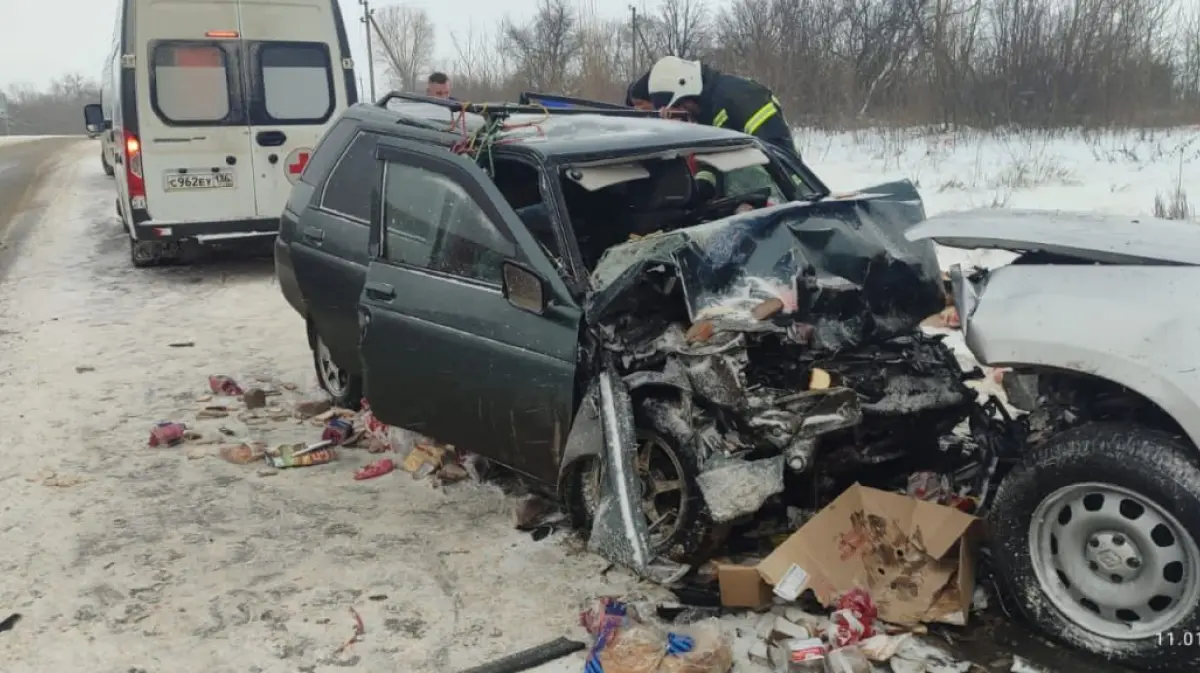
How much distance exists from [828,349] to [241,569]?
250cm

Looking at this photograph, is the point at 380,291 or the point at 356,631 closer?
the point at 356,631

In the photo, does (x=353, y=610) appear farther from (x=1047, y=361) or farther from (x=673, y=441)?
(x=1047, y=361)

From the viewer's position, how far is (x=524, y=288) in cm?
408

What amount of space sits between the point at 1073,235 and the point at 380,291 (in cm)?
291

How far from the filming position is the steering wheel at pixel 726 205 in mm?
4953

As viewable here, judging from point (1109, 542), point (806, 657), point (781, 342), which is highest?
point (781, 342)

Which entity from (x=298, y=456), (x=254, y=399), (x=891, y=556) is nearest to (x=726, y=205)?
(x=891, y=556)

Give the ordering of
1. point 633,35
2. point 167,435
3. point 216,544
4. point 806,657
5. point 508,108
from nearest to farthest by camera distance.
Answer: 1. point 806,657
2. point 216,544
3. point 508,108
4. point 167,435
5. point 633,35

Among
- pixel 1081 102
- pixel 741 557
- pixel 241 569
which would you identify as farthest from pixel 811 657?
pixel 1081 102

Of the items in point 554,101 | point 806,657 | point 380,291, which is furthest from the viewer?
point 554,101

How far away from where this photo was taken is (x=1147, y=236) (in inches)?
134

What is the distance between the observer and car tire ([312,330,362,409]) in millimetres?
6090

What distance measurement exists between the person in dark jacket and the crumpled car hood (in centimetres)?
271
